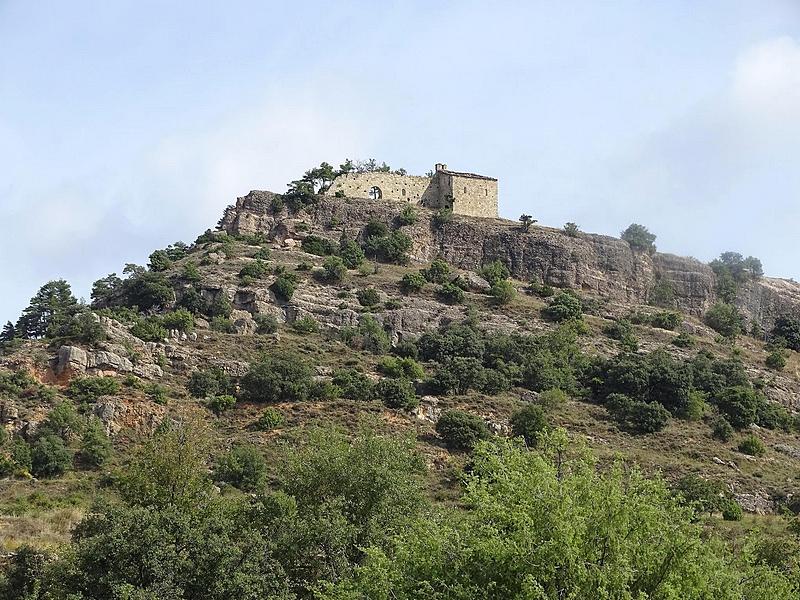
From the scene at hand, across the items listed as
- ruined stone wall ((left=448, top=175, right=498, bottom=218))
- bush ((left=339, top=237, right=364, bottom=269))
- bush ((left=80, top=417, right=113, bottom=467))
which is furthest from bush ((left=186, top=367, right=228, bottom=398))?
ruined stone wall ((left=448, top=175, right=498, bottom=218))

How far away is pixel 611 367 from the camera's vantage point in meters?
68.7

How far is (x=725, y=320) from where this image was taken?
86.3 meters

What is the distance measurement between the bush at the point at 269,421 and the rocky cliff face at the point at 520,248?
96.6 ft

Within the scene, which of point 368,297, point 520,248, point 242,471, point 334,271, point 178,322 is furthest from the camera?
point 520,248

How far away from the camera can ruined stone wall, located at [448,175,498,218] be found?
93.1m

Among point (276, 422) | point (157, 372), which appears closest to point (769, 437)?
point (276, 422)

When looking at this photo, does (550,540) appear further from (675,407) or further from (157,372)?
(675,407)

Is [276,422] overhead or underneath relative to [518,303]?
underneath

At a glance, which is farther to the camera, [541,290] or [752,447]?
[541,290]

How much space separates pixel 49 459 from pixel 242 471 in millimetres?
9148

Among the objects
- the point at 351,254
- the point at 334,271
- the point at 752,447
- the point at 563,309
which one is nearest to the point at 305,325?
the point at 334,271

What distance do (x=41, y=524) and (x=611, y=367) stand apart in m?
40.7

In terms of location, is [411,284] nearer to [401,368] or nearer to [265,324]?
[265,324]

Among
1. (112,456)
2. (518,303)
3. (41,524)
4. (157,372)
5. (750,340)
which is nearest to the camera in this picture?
(41,524)
